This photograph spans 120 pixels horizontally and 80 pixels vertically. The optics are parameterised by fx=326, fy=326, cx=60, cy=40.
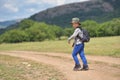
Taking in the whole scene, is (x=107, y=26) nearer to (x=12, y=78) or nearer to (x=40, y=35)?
(x=40, y=35)

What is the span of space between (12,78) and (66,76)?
92.6 inches

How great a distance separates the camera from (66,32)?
169 m

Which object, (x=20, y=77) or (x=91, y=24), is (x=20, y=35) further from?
(x=20, y=77)

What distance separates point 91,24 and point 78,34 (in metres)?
151

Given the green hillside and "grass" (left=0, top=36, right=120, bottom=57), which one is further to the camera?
the green hillside

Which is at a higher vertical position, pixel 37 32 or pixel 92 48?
pixel 37 32

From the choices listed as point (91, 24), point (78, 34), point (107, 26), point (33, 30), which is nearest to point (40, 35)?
point (33, 30)

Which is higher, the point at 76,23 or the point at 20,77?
the point at 76,23

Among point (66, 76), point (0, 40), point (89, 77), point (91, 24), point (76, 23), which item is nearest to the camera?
point (89, 77)

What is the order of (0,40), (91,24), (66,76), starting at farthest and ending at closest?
1. (91,24)
2. (0,40)
3. (66,76)

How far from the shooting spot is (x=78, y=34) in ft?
50.3

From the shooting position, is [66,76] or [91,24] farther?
[91,24]

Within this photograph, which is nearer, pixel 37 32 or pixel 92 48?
pixel 92 48

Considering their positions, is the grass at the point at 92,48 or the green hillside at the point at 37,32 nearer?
the grass at the point at 92,48
